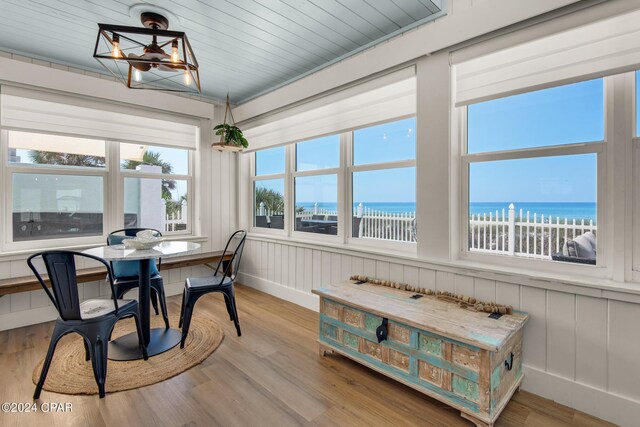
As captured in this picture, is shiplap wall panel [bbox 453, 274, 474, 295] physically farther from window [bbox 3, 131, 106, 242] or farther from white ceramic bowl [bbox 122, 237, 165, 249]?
window [bbox 3, 131, 106, 242]

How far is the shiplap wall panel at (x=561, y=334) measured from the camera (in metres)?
1.82

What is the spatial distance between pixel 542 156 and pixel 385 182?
4.01 feet

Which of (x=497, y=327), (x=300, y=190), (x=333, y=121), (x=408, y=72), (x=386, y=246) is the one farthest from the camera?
(x=300, y=190)

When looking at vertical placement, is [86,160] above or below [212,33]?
below

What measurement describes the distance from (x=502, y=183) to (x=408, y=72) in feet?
3.76

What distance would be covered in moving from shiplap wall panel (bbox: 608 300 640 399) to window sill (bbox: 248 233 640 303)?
0.07 m

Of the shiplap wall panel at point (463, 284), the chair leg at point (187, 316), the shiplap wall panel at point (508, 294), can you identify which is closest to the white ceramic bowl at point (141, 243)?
the chair leg at point (187, 316)

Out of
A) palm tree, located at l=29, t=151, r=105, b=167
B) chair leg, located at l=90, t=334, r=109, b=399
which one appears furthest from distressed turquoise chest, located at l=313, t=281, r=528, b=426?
palm tree, located at l=29, t=151, r=105, b=167

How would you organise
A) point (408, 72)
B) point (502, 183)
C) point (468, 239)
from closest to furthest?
point (502, 183) < point (468, 239) < point (408, 72)

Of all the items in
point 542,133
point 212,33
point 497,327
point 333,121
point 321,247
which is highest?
point 212,33

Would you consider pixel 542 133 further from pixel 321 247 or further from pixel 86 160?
pixel 86 160

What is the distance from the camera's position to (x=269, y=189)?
425 centimetres

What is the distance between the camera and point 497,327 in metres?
1.74

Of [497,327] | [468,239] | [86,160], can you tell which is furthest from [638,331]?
[86,160]
